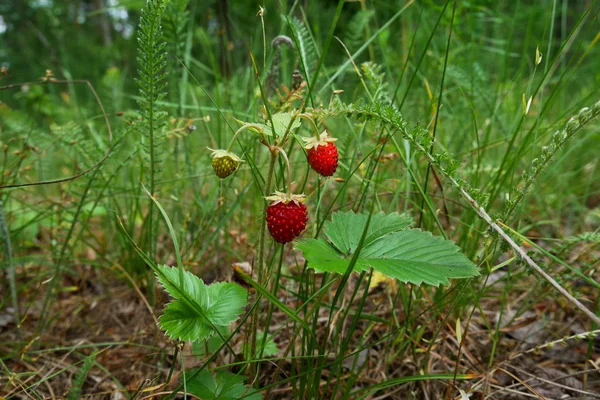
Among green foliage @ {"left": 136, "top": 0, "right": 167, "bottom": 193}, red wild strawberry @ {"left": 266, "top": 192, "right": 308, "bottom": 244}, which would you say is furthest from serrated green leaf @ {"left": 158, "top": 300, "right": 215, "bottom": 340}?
green foliage @ {"left": 136, "top": 0, "right": 167, "bottom": 193}

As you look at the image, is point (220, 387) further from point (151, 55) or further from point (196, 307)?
point (151, 55)

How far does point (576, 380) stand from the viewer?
1.03m

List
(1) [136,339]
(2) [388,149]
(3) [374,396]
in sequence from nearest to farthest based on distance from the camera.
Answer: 1. (3) [374,396]
2. (1) [136,339]
3. (2) [388,149]

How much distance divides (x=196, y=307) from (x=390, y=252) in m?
0.36

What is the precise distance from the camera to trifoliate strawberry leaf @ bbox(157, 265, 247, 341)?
754mm

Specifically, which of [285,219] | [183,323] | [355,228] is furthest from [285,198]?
[183,323]

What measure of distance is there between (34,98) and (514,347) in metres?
2.68

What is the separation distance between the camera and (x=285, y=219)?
2.29 feet

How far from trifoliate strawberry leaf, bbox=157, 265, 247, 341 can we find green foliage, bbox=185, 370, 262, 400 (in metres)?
0.10

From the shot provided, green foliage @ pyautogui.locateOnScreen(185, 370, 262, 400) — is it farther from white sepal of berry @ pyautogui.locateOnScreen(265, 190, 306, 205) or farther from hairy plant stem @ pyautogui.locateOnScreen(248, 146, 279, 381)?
white sepal of berry @ pyautogui.locateOnScreen(265, 190, 306, 205)

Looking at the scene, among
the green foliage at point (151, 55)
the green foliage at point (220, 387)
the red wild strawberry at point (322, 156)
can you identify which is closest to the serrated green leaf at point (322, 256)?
the red wild strawberry at point (322, 156)

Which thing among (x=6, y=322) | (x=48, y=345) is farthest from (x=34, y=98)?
(x=48, y=345)

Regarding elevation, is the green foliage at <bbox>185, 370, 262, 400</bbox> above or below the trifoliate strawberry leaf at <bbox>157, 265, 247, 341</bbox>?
below

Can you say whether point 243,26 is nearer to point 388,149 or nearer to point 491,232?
point 388,149
